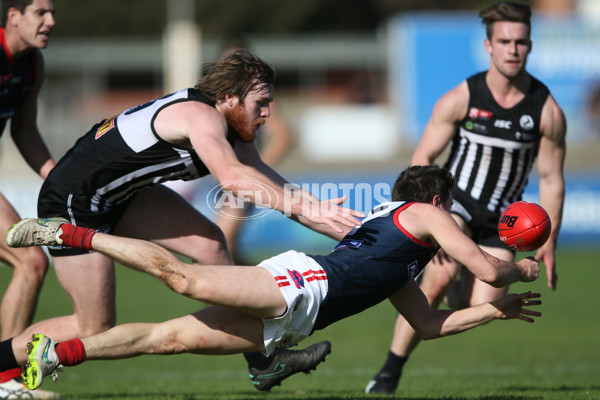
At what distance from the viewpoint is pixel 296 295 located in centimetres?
480

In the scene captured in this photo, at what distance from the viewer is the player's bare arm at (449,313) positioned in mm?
5109

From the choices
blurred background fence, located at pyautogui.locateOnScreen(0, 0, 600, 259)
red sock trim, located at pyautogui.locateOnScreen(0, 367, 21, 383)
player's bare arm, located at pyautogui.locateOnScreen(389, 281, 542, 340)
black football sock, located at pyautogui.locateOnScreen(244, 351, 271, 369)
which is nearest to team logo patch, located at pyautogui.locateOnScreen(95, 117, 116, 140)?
red sock trim, located at pyautogui.locateOnScreen(0, 367, 21, 383)

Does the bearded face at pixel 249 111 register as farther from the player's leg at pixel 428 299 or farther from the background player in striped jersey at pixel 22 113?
the player's leg at pixel 428 299

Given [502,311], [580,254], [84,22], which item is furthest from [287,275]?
[84,22]

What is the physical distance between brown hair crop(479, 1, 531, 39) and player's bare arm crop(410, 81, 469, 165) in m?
0.56

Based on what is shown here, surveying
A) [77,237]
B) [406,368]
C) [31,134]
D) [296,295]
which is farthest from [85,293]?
[406,368]

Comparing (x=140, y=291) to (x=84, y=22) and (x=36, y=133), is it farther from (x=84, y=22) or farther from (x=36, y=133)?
(x=84, y=22)

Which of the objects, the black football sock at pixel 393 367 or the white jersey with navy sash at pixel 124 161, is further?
the black football sock at pixel 393 367

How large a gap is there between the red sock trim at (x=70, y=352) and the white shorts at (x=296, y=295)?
106 centimetres

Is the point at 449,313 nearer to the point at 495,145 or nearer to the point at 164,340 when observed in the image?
the point at 164,340

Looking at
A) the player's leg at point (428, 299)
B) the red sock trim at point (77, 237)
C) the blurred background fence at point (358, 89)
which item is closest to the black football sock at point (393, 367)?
the player's leg at point (428, 299)

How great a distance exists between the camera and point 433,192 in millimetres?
5180

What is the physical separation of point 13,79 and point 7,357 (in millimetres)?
2153

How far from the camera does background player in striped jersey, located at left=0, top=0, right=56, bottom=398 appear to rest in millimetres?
6203
